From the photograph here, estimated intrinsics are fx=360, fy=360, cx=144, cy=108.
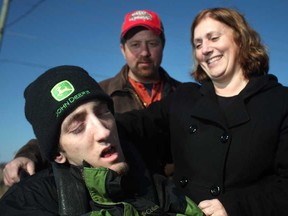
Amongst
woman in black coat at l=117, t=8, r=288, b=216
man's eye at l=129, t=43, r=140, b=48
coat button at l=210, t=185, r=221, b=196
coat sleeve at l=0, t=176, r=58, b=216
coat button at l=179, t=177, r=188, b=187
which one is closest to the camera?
coat sleeve at l=0, t=176, r=58, b=216

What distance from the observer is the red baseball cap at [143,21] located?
12.8ft

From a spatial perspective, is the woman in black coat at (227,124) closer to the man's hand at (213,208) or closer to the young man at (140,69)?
the man's hand at (213,208)

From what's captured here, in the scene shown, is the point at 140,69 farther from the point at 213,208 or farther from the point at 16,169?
the point at 213,208

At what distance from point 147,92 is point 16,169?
1.78 metres

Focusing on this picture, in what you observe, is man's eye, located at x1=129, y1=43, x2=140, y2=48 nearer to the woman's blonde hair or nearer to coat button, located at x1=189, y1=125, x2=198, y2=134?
the woman's blonde hair

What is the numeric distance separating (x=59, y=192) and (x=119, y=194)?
1.11 ft

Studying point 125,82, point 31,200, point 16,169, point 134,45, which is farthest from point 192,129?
point 134,45

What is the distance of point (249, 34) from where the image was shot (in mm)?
2639

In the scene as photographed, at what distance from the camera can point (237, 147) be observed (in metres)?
2.24

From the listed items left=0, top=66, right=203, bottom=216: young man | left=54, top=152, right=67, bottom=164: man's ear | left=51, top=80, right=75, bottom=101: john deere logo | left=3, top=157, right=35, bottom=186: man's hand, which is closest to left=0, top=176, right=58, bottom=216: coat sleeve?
left=0, top=66, right=203, bottom=216: young man

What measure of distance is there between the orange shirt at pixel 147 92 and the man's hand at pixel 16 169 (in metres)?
1.50

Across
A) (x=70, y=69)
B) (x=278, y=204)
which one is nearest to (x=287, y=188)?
(x=278, y=204)

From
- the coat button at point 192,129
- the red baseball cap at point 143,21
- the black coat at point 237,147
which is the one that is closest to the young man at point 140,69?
the red baseball cap at point 143,21

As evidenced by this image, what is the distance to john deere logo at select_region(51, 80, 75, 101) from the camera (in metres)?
2.12
